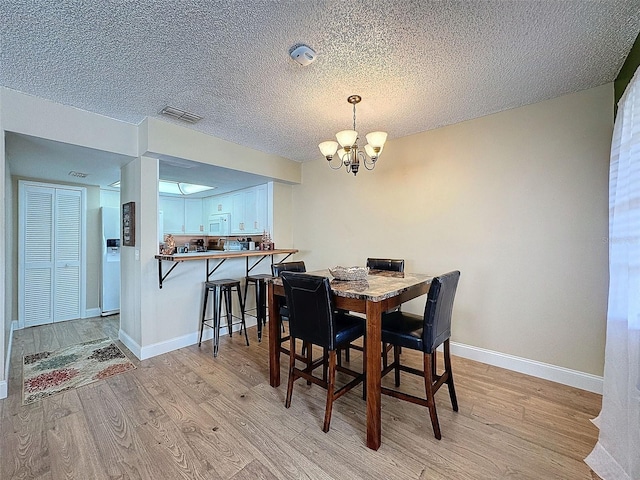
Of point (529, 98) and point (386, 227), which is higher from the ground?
point (529, 98)

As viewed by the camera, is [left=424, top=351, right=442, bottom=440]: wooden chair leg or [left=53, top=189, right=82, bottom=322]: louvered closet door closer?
[left=424, top=351, right=442, bottom=440]: wooden chair leg

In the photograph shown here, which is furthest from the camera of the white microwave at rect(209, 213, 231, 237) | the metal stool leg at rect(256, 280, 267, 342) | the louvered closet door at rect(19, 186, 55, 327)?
the white microwave at rect(209, 213, 231, 237)

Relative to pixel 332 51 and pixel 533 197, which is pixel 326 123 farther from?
pixel 533 197

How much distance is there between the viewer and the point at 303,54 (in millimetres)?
1812

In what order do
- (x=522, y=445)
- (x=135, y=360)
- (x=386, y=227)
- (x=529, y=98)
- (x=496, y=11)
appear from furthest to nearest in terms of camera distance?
(x=386, y=227) < (x=135, y=360) < (x=529, y=98) < (x=522, y=445) < (x=496, y=11)

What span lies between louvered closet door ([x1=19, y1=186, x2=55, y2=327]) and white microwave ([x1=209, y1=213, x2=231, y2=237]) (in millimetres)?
2356

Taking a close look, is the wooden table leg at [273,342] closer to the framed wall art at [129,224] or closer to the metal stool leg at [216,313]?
the metal stool leg at [216,313]

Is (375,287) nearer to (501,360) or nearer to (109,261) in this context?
(501,360)

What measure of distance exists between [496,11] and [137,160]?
3306 millimetres

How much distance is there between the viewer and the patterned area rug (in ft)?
7.81

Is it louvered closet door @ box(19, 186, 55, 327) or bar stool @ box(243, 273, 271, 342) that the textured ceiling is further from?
louvered closet door @ box(19, 186, 55, 327)

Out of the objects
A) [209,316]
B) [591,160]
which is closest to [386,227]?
[591,160]

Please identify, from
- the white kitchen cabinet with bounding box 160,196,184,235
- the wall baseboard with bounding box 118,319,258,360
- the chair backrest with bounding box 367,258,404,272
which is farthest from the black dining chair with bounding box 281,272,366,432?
the white kitchen cabinet with bounding box 160,196,184,235

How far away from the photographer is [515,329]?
2658mm
